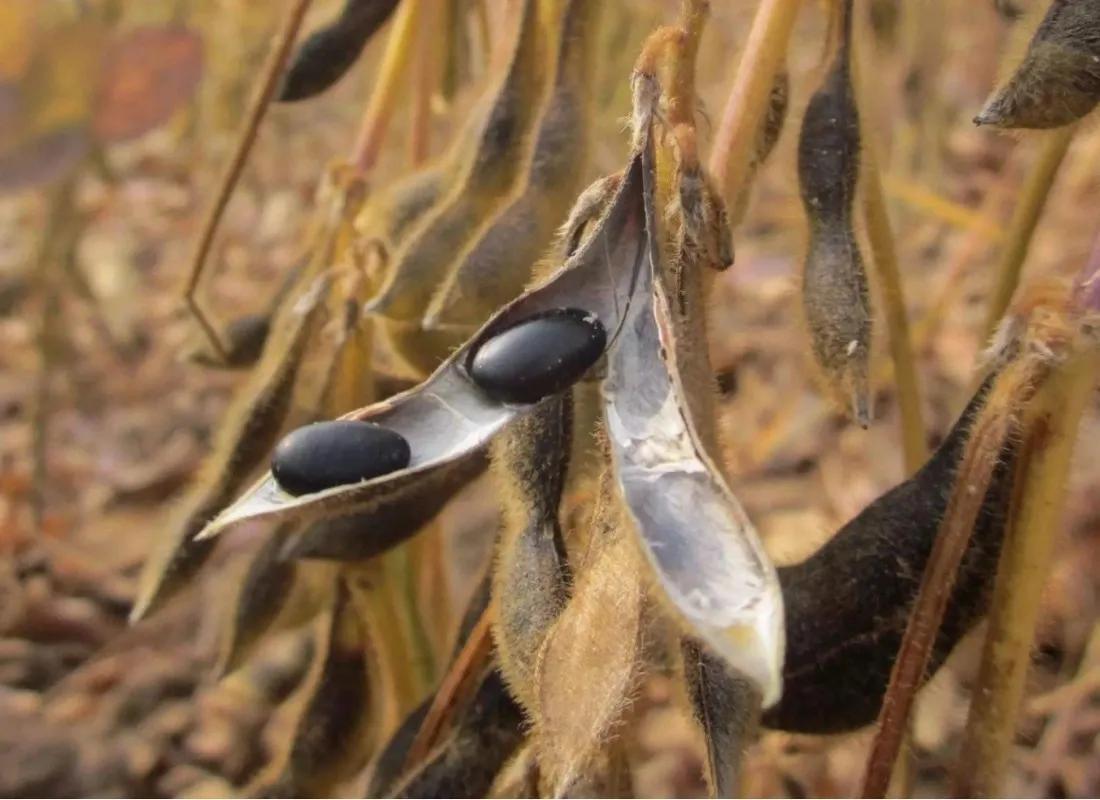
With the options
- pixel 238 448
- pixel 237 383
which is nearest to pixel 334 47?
pixel 238 448

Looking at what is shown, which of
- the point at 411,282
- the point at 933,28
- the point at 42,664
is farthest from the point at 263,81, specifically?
the point at 933,28

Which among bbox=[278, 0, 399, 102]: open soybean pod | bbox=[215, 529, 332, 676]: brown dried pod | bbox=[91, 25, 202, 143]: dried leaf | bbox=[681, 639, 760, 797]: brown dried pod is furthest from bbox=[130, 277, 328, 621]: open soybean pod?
bbox=[91, 25, 202, 143]: dried leaf

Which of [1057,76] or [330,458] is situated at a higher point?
Result: [1057,76]

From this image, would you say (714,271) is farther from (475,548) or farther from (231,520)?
(475,548)

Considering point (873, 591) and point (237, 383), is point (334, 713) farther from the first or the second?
point (237, 383)

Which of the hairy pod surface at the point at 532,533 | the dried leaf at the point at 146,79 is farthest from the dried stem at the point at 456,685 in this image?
the dried leaf at the point at 146,79
